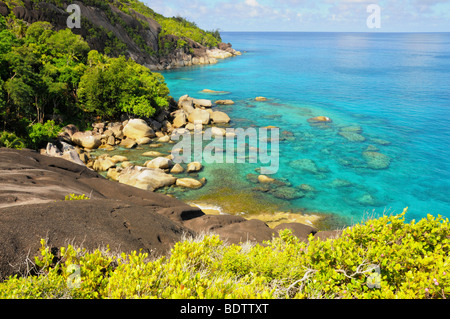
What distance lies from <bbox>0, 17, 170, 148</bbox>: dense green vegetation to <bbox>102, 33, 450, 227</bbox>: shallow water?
1532cm

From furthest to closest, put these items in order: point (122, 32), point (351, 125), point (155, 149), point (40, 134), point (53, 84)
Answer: point (122, 32) < point (351, 125) < point (155, 149) < point (53, 84) < point (40, 134)

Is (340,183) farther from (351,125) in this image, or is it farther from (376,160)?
(351,125)

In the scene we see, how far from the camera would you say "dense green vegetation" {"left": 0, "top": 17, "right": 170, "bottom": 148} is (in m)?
31.2

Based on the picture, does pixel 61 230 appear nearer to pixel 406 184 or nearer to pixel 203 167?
pixel 203 167

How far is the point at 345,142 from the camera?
130ft

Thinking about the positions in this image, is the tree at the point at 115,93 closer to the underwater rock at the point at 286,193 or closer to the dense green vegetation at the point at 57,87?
the dense green vegetation at the point at 57,87

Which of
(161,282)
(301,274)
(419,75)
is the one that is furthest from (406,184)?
(419,75)

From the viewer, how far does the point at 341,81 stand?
7869 cm

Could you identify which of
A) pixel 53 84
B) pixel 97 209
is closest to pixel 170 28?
pixel 53 84

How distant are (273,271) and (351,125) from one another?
4299 cm

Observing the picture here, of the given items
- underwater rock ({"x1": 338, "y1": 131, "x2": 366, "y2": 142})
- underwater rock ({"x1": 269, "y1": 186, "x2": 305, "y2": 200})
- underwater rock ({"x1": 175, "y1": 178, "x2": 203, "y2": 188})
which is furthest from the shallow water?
underwater rock ({"x1": 175, "y1": 178, "x2": 203, "y2": 188})

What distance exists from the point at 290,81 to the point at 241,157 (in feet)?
172

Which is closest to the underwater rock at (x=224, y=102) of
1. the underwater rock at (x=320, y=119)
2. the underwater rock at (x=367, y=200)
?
the underwater rock at (x=320, y=119)

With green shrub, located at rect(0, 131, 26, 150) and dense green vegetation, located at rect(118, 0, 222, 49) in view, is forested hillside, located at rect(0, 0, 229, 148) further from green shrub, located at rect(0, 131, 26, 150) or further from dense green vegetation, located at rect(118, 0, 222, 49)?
dense green vegetation, located at rect(118, 0, 222, 49)
